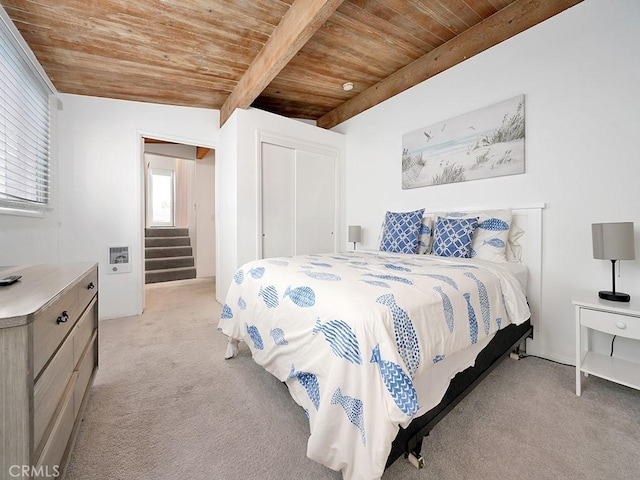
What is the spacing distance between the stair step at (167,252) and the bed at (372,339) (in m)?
4.28

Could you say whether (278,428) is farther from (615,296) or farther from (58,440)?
(615,296)

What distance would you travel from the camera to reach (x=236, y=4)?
1.98 meters

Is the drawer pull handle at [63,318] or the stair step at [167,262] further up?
the drawer pull handle at [63,318]

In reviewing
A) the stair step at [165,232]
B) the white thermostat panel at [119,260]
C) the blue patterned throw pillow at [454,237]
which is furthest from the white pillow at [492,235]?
the stair step at [165,232]

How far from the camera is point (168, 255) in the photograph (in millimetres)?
5531

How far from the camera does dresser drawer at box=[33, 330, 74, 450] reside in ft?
2.51

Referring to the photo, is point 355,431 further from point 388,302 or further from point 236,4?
point 236,4

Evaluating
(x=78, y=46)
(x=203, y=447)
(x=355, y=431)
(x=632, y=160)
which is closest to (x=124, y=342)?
(x=203, y=447)

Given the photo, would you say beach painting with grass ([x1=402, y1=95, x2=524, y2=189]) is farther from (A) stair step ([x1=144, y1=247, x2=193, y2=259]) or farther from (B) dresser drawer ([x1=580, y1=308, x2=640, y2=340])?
(A) stair step ([x1=144, y1=247, x2=193, y2=259])

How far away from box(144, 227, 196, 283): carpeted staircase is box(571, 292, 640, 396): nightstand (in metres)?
5.46

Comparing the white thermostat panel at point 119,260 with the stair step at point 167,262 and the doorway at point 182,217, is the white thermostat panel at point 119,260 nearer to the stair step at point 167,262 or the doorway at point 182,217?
the doorway at point 182,217

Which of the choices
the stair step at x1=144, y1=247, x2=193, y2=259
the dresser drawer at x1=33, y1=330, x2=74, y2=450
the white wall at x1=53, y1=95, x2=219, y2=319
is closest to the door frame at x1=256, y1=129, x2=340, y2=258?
the white wall at x1=53, y1=95, x2=219, y2=319

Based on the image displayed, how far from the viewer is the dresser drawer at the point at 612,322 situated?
1.44 m

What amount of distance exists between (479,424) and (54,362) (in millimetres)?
1829
